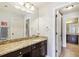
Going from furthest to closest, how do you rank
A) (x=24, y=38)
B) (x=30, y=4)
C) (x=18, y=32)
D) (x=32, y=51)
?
(x=30, y=4)
(x=24, y=38)
(x=18, y=32)
(x=32, y=51)

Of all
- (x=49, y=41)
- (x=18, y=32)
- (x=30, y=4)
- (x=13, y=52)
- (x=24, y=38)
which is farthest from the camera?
(x=49, y=41)

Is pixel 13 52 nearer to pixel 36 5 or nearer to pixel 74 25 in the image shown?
pixel 36 5

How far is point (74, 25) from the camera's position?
11164mm

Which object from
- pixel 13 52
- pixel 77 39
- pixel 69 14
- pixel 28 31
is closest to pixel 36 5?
pixel 28 31

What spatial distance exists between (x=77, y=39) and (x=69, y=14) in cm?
276

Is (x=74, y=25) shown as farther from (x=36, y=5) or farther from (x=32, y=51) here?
(x=32, y=51)

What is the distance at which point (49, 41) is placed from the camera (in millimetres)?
5227

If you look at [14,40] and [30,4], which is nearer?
[14,40]

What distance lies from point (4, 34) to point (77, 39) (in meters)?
8.04

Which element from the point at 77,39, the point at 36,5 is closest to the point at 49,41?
the point at 36,5

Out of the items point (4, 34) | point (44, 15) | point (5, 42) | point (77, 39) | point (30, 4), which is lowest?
point (77, 39)

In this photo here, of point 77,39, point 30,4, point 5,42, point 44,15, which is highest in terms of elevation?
point 30,4

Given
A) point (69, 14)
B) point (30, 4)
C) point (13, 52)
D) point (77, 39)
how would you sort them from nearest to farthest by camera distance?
point (13, 52) → point (30, 4) → point (69, 14) → point (77, 39)

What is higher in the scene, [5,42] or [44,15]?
[44,15]
